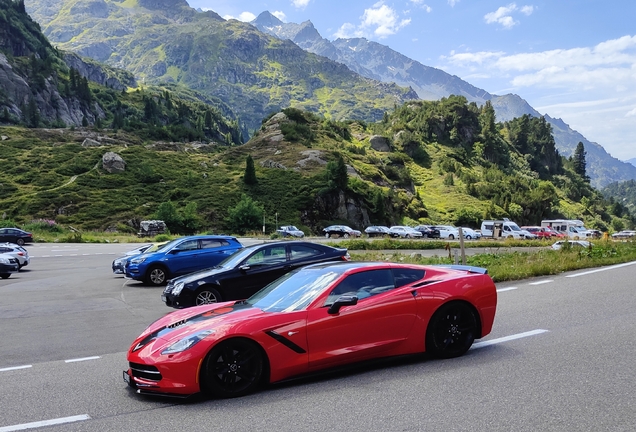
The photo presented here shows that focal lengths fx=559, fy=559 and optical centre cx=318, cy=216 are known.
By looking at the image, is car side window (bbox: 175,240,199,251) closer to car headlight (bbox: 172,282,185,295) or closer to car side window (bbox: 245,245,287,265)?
car side window (bbox: 245,245,287,265)

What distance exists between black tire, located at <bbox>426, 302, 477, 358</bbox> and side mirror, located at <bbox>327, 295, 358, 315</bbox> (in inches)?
51.9

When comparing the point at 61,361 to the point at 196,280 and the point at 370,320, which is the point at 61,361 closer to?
the point at 196,280

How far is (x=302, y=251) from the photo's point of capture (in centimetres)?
1291

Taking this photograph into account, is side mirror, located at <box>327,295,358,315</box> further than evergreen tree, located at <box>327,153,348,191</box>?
No

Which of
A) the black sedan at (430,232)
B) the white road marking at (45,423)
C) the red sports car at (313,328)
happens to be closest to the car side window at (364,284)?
the red sports car at (313,328)

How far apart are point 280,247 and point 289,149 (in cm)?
9402

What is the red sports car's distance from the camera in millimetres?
5762

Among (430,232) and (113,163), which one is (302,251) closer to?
(430,232)

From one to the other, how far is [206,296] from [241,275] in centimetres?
85

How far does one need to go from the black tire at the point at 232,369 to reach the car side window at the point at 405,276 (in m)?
2.04

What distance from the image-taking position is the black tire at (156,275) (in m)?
17.4

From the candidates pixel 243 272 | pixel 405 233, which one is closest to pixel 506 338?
pixel 243 272

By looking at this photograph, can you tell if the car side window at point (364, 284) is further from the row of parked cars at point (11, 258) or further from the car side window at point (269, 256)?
the row of parked cars at point (11, 258)

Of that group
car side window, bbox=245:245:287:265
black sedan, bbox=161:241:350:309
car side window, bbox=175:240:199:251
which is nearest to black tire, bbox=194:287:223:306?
black sedan, bbox=161:241:350:309
